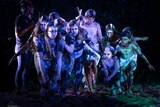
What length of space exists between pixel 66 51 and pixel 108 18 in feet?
22.7

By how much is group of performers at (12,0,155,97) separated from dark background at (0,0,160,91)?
326 cm

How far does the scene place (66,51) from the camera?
30.9 ft

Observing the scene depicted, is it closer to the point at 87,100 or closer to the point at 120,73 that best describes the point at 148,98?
the point at 120,73

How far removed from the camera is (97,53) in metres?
10.5

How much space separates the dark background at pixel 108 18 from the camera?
1373 cm

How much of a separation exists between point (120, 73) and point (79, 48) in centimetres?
163

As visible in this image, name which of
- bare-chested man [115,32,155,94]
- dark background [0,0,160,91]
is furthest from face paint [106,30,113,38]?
dark background [0,0,160,91]

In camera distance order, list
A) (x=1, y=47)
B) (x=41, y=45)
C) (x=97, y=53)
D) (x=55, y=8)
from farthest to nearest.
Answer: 1. (x=55, y=8)
2. (x=1, y=47)
3. (x=97, y=53)
4. (x=41, y=45)

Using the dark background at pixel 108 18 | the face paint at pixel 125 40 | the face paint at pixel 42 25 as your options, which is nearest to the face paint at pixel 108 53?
the face paint at pixel 125 40

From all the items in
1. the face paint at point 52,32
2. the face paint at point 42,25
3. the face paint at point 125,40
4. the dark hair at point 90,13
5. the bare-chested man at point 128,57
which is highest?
the dark hair at point 90,13

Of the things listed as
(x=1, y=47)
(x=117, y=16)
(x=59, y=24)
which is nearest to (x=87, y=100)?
(x=59, y=24)

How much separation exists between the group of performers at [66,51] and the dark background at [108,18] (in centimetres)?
326

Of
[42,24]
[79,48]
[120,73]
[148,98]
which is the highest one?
[42,24]

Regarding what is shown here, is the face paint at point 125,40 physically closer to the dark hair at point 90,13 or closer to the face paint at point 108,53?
the face paint at point 108,53
